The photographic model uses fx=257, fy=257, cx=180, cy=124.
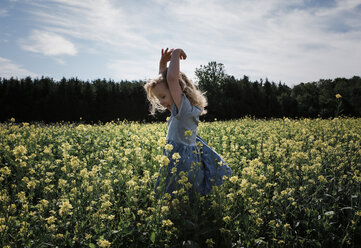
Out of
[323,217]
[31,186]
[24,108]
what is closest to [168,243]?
[323,217]

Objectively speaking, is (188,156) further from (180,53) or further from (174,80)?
(180,53)

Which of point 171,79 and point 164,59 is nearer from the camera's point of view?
point 171,79

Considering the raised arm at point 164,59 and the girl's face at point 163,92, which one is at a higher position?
the raised arm at point 164,59

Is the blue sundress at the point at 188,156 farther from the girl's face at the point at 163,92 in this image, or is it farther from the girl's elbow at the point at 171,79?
the girl's elbow at the point at 171,79

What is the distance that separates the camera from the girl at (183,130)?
9.52 ft

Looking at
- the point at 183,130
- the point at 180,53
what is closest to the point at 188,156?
the point at 183,130

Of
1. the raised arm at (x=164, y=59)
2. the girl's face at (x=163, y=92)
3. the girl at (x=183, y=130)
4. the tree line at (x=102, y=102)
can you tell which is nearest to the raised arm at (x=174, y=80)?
the girl at (x=183, y=130)

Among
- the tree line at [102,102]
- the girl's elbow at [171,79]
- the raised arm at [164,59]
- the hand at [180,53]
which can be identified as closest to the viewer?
the girl's elbow at [171,79]

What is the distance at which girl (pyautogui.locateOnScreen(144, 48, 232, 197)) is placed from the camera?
290cm

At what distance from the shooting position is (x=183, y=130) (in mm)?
3074

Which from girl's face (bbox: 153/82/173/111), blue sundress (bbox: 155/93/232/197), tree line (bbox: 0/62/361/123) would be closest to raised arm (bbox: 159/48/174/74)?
girl's face (bbox: 153/82/173/111)

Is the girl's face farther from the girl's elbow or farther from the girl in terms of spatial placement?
the girl's elbow

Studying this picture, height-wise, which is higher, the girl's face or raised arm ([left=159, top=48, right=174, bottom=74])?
raised arm ([left=159, top=48, right=174, bottom=74])

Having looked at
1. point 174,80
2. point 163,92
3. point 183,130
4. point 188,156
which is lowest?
point 188,156
